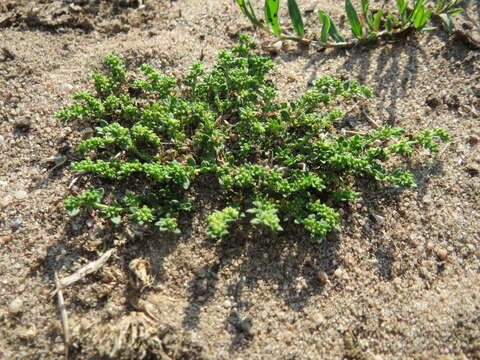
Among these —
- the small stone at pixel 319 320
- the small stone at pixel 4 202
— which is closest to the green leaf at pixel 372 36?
the small stone at pixel 319 320

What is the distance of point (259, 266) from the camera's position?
2744mm

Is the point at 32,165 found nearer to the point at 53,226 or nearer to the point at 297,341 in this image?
the point at 53,226

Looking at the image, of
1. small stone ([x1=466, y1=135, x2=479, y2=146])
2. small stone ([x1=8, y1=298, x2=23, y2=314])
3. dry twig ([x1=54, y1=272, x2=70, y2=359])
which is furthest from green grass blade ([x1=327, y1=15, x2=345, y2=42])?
small stone ([x1=8, y1=298, x2=23, y2=314])

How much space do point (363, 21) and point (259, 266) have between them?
257cm

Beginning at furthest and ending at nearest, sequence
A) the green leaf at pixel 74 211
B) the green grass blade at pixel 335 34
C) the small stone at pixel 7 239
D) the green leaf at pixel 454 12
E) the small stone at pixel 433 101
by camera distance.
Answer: the green grass blade at pixel 335 34, the green leaf at pixel 454 12, the small stone at pixel 433 101, the small stone at pixel 7 239, the green leaf at pixel 74 211

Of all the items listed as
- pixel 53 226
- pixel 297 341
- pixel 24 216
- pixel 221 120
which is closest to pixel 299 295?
pixel 297 341

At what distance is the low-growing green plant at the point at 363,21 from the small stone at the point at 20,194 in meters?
2.37

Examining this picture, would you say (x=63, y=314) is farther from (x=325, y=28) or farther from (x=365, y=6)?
(x=365, y=6)

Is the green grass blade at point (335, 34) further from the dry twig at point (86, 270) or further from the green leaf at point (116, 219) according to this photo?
the dry twig at point (86, 270)

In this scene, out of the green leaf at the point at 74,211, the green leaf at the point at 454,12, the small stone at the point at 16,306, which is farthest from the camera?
the green leaf at the point at 454,12

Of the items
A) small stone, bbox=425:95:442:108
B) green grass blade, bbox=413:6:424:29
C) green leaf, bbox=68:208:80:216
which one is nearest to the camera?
green leaf, bbox=68:208:80:216

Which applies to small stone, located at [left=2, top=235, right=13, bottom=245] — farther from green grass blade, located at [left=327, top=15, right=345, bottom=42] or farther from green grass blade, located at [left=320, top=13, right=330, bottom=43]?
green grass blade, located at [left=327, top=15, right=345, bottom=42]

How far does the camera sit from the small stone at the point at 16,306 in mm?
2580

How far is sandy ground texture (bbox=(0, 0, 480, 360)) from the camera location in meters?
2.53
